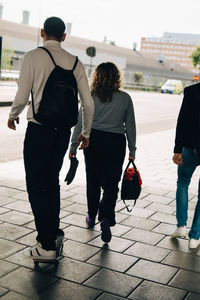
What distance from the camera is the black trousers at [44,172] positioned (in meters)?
3.37

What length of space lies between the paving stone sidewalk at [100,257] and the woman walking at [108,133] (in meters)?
0.34

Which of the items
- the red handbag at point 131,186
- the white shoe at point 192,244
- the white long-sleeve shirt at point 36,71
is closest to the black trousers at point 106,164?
the red handbag at point 131,186

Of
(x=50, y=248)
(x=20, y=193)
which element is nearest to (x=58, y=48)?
(x=50, y=248)

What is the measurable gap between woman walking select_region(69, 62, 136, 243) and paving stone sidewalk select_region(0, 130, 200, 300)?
0.34 metres

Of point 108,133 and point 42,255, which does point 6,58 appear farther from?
point 42,255

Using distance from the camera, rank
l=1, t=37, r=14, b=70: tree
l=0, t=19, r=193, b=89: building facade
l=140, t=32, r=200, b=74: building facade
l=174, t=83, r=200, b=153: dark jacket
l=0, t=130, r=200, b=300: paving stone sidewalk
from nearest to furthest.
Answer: l=0, t=130, r=200, b=300: paving stone sidewalk, l=174, t=83, r=200, b=153: dark jacket, l=1, t=37, r=14, b=70: tree, l=0, t=19, r=193, b=89: building facade, l=140, t=32, r=200, b=74: building facade

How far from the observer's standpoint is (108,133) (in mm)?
4113

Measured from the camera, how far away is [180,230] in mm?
4480

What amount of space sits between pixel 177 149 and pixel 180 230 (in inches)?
34.2

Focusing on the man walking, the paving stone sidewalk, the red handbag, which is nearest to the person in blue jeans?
the paving stone sidewalk

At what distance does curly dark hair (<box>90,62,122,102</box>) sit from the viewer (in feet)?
13.3

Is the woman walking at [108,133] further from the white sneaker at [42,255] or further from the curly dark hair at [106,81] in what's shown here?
the white sneaker at [42,255]

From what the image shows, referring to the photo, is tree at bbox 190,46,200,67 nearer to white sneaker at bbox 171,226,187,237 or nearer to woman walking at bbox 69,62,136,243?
white sneaker at bbox 171,226,187,237

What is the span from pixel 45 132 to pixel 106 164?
101 cm
